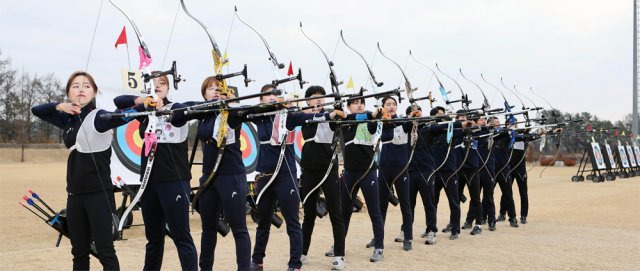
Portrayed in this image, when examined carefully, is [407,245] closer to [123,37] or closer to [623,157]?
[123,37]

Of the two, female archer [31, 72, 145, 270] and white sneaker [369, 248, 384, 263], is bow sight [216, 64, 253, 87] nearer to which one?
female archer [31, 72, 145, 270]

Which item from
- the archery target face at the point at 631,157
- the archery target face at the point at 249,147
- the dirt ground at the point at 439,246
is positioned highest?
the archery target face at the point at 249,147

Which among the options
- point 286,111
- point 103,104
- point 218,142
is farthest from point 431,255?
point 103,104

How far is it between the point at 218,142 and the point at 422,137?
3.84 metres

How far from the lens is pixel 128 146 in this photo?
9.16 m

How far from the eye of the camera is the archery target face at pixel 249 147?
34.4 feet

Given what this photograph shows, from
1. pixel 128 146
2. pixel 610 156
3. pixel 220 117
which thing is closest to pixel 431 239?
→ pixel 220 117

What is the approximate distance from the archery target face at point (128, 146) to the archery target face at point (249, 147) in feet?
6.14

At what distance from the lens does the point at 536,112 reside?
1024 centimetres

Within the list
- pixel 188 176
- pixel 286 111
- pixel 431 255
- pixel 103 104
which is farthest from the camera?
pixel 103 104

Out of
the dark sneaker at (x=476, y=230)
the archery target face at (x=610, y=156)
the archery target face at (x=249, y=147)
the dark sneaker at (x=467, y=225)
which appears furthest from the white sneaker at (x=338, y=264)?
the archery target face at (x=610, y=156)

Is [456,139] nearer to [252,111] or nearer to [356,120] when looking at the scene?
[356,120]

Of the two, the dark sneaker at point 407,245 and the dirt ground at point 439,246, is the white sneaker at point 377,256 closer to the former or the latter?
the dirt ground at point 439,246

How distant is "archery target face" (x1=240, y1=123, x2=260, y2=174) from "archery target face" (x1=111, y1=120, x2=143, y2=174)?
187 centimetres
